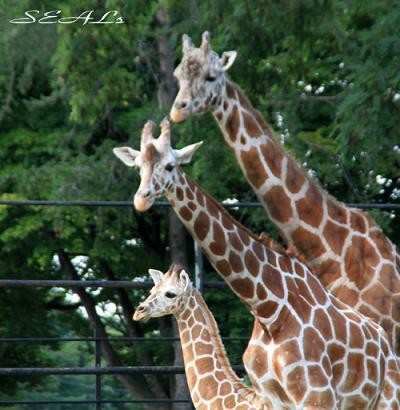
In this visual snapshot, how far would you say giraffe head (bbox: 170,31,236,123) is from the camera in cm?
786

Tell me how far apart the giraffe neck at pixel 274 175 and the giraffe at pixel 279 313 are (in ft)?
2.06

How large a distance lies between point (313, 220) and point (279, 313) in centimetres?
110

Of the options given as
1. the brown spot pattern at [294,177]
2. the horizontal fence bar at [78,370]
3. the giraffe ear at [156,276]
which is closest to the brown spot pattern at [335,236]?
the brown spot pattern at [294,177]

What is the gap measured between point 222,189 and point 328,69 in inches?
70.9

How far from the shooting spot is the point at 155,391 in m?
17.2

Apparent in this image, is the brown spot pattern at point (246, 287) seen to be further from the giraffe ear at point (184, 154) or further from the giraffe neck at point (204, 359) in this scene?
the giraffe neck at point (204, 359)

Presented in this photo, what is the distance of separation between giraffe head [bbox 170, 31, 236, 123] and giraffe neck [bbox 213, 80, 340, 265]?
Result: 4.3 inches

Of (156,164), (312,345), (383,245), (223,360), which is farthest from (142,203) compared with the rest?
(223,360)

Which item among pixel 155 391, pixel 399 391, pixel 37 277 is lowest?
pixel 399 391

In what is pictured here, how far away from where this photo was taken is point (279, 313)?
741 centimetres

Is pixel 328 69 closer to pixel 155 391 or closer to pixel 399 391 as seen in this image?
pixel 155 391

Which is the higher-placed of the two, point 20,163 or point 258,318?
point 20,163

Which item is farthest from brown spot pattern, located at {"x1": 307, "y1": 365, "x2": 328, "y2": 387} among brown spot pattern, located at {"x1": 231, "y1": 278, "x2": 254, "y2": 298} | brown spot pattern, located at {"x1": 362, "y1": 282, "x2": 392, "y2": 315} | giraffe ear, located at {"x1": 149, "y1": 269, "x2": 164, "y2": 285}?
giraffe ear, located at {"x1": 149, "y1": 269, "x2": 164, "y2": 285}

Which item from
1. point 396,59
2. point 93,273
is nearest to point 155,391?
point 93,273
